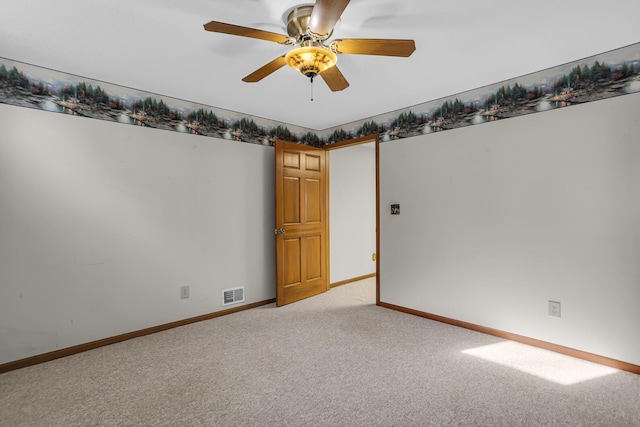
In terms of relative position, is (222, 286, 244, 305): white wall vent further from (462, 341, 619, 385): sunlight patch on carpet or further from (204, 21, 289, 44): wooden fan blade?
(204, 21, 289, 44): wooden fan blade

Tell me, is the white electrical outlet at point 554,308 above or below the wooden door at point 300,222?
below

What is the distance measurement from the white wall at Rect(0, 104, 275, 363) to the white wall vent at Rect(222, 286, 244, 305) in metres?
0.07

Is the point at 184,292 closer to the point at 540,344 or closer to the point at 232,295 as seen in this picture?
the point at 232,295

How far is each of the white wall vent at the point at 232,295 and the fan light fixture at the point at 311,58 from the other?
2714 mm

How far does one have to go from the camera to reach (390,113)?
12.6ft

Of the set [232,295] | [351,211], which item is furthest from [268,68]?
[351,211]

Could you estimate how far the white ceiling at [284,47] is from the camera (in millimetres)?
1850

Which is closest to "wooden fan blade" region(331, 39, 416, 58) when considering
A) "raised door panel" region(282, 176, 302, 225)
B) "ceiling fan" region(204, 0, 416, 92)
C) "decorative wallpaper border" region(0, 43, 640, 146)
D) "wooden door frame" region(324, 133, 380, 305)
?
"ceiling fan" region(204, 0, 416, 92)

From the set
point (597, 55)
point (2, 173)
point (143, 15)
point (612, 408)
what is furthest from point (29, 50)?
point (612, 408)

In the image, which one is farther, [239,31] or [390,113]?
[390,113]

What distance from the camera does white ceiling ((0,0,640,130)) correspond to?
72.8 inches

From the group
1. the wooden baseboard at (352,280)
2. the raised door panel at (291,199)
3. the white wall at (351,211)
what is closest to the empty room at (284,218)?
the raised door panel at (291,199)

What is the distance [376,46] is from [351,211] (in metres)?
3.43

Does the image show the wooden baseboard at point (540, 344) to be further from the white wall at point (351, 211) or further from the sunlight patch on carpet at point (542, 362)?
the white wall at point (351, 211)
